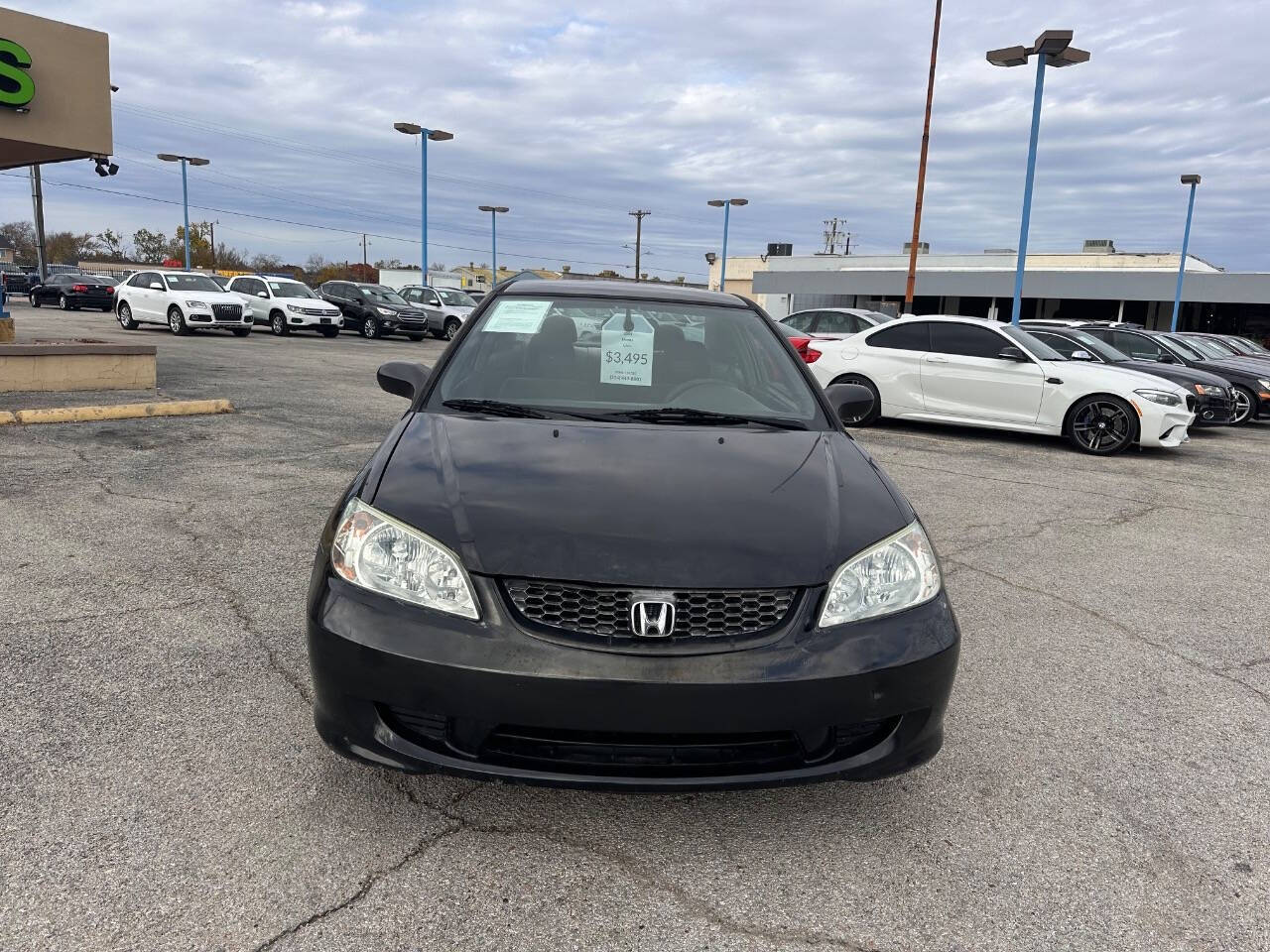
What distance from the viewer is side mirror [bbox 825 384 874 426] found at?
3910 millimetres

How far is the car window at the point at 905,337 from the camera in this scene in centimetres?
1119

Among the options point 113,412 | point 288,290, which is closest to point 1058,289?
point 288,290

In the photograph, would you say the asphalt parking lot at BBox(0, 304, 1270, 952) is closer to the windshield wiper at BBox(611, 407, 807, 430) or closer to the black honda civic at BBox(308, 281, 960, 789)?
the black honda civic at BBox(308, 281, 960, 789)

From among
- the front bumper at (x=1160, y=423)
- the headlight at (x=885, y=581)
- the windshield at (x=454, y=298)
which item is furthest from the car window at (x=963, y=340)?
the windshield at (x=454, y=298)

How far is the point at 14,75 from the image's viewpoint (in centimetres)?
1068

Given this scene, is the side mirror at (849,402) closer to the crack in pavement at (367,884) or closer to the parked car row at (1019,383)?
the crack in pavement at (367,884)

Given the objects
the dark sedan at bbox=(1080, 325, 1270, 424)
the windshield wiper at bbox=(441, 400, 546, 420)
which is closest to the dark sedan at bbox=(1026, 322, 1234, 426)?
the dark sedan at bbox=(1080, 325, 1270, 424)

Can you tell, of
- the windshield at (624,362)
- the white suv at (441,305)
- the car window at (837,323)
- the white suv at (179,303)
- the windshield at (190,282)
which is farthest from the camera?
the white suv at (441,305)

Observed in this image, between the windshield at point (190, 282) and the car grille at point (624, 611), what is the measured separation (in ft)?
79.0

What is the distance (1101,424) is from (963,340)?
6.04ft

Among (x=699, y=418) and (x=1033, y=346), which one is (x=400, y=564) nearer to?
(x=699, y=418)

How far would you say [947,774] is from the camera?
2.93m

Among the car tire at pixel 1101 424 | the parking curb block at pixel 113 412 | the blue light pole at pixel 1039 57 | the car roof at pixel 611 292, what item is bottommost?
the parking curb block at pixel 113 412

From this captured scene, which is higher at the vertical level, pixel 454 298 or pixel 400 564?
pixel 454 298
